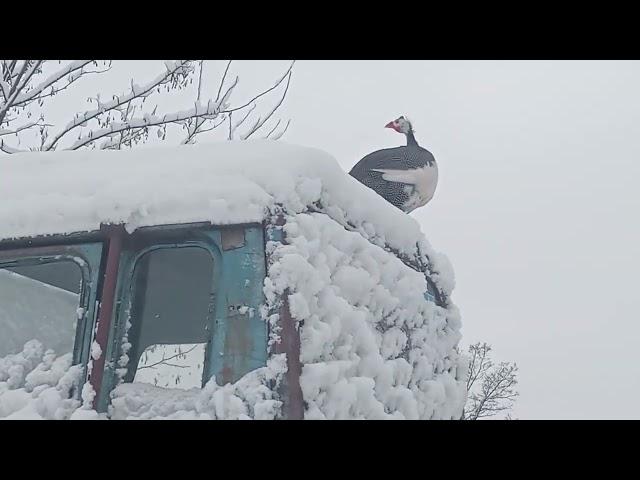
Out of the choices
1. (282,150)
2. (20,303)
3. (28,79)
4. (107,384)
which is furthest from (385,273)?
(28,79)

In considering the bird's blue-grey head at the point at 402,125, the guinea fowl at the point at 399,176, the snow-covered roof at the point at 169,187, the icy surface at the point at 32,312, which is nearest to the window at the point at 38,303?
the icy surface at the point at 32,312

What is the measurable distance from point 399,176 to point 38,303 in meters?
2.13

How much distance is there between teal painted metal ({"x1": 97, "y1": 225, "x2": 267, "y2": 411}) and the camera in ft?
7.82

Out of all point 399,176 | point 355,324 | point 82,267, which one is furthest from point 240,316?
point 399,176

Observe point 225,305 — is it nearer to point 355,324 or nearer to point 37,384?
point 355,324

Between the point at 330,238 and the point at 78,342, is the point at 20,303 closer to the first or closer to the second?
the point at 78,342

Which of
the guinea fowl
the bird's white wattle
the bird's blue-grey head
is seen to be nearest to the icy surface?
the guinea fowl

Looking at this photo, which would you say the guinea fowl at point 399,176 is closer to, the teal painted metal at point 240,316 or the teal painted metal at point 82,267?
the teal painted metal at point 240,316

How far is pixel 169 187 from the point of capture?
263 cm

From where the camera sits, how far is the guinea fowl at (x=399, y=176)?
4.08m

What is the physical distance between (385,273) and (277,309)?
0.73 meters

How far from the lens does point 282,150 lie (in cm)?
274

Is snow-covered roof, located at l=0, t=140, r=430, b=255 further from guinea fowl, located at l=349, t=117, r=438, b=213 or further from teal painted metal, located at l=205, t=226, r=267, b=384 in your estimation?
guinea fowl, located at l=349, t=117, r=438, b=213

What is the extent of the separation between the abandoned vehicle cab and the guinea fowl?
3.24ft
